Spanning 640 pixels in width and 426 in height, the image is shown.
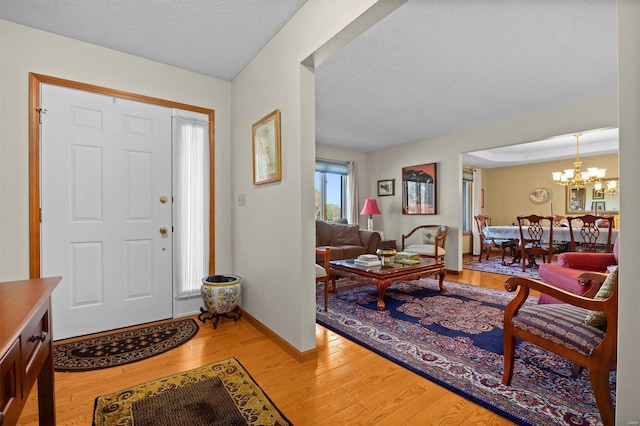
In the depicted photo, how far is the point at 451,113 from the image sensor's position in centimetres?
422

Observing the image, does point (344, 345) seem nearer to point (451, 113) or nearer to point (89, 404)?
point (89, 404)

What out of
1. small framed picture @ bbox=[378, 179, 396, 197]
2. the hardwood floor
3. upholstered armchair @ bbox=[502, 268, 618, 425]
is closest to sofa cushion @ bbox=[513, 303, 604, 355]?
upholstered armchair @ bbox=[502, 268, 618, 425]

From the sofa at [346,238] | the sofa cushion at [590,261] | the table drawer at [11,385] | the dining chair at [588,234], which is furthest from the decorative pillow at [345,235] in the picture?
the table drawer at [11,385]

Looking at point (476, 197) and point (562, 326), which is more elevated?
point (476, 197)

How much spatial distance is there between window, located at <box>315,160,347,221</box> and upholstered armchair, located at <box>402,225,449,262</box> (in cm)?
160

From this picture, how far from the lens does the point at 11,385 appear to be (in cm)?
80

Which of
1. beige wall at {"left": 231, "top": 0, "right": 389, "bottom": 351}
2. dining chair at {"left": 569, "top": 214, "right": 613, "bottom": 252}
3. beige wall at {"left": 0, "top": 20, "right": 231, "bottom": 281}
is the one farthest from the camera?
dining chair at {"left": 569, "top": 214, "right": 613, "bottom": 252}

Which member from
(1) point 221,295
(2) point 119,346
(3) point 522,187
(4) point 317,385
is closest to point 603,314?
(4) point 317,385

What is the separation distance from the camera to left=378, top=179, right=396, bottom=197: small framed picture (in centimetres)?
628

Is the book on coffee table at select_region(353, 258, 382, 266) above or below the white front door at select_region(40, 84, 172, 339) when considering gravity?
below

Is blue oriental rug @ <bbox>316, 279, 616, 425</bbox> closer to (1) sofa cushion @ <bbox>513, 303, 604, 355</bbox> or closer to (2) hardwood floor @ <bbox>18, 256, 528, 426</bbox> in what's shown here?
(2) hardwood floor @ <bbox>18, 256, 528, 426</bbox>

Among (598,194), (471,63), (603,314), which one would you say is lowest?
(603,314)

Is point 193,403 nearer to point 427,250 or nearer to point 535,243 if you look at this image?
point 427,250

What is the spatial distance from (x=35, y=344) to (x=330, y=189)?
5.60m
